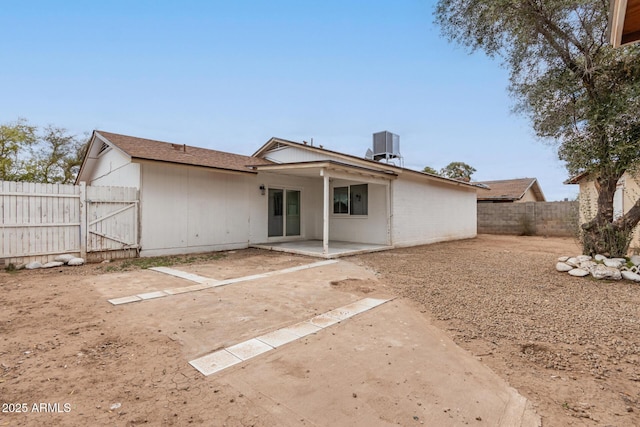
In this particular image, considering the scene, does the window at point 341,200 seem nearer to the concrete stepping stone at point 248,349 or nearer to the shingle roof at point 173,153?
the shingle roof at point 173,153

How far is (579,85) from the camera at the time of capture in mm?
6766

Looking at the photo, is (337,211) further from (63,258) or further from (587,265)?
(63,258)

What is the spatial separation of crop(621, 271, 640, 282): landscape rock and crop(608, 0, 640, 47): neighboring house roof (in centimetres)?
474

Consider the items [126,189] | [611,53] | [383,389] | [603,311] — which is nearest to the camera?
[383,389]

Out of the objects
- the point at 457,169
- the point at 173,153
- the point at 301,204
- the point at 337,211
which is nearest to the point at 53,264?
the point at 173,153

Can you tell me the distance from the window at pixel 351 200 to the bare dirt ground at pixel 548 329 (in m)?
4.74

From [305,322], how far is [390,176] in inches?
314

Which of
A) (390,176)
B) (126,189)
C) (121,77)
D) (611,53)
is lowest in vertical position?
(126,189)

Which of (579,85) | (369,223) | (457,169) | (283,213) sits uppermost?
(457,169)

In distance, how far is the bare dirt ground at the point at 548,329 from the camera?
222 centimetres

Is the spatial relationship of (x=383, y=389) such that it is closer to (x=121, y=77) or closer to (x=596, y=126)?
(x=596, y=126)

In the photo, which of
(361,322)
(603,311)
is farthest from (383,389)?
(603,311)

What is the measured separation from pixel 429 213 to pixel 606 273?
7100mm

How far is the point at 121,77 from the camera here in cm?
1302
